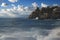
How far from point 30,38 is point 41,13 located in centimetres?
37

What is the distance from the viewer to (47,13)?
2023 mm

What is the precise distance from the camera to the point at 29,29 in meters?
1.99

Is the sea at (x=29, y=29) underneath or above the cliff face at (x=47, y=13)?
underneath

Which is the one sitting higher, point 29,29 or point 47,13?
point 47,13

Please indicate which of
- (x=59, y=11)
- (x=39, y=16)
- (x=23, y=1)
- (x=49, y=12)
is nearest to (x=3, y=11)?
(x=23, y=1)

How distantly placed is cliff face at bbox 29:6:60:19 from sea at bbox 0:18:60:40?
55 millimetres

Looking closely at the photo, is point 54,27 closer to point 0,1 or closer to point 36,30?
point 36,30

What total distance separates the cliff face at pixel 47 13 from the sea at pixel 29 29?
0.05 meters

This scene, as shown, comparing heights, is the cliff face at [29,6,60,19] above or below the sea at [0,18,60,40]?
above

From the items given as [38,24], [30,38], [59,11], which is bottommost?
[30,38]

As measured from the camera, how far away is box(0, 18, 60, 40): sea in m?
1.96

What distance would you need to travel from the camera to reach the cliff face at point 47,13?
2000 mm

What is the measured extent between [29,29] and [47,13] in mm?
332

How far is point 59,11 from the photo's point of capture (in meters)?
2.01
